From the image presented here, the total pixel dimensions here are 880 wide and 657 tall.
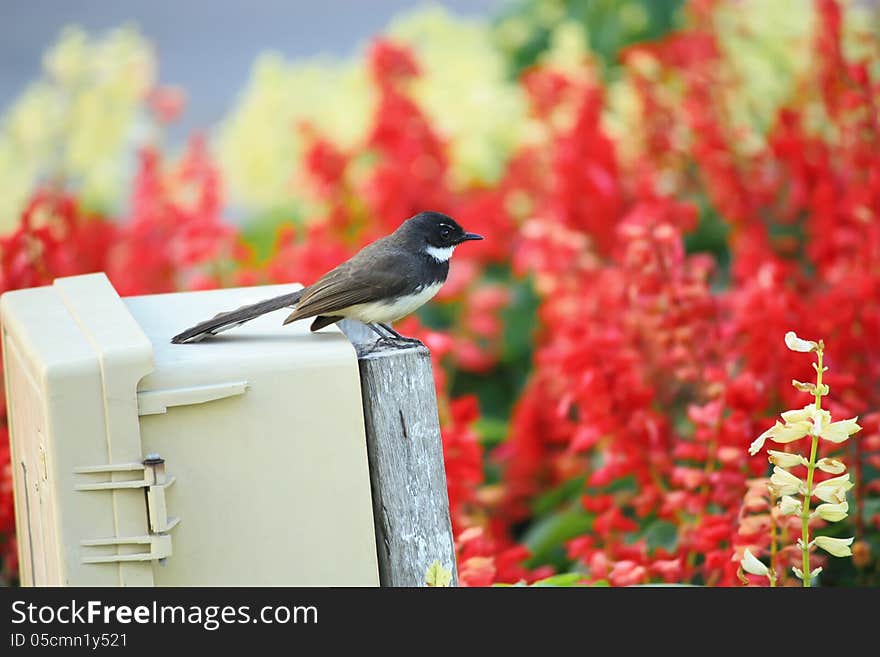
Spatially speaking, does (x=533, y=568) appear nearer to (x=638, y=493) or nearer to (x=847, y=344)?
(x=638, y=493)

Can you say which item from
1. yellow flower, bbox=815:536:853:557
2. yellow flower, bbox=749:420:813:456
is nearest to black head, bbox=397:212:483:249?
yellow flower, bbox=749:420:813:456

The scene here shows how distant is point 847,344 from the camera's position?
3.38 metres

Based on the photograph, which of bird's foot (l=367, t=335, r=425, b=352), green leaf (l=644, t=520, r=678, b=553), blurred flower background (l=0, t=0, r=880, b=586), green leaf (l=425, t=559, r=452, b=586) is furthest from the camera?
green leaf (l=644, t=520, r=678, b=553)

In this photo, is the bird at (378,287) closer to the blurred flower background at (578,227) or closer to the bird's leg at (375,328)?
the bird's leg at (375,328)

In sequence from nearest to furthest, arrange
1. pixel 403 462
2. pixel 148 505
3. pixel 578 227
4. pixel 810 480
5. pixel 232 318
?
pixel 810 480 → pixel 148 505 → pixel 403 462 → pixel 232 318 → pixel 578 227

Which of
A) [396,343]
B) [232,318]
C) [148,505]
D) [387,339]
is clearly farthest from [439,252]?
[148,505]

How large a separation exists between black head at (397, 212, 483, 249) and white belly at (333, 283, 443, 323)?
0.42 feet

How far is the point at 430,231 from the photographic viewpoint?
118 inches

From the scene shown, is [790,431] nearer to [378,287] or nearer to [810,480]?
[810,480]

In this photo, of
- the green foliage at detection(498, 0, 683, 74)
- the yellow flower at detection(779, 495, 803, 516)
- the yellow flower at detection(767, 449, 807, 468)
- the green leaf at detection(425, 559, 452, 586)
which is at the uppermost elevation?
the green foliage at detection(498, 0, 683, 74)

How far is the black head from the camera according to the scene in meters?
2.97

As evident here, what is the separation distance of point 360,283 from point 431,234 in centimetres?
35

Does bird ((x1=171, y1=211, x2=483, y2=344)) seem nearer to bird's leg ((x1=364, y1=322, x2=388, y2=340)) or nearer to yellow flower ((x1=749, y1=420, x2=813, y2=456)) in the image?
bird's leg ((x1=364, y1=322, x2=388, y2=340))

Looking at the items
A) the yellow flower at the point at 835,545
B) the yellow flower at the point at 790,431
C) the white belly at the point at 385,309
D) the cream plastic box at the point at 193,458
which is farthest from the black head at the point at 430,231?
the yellow flower at the point at 835,545
